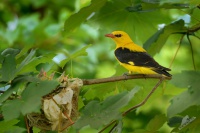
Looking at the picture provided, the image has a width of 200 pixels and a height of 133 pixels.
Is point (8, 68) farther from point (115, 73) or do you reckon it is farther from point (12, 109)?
point (115, 73)

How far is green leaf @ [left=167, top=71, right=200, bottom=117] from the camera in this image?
0.92 m

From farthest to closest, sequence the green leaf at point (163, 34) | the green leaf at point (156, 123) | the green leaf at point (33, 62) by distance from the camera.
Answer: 1. the green leaf at point (163, 34)
2. the green leaf at point (156, 123)
3. the green leaf at point (33, 62)

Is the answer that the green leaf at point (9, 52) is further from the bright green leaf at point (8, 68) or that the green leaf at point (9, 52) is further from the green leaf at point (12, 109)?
the green leaf at point (12, 109)

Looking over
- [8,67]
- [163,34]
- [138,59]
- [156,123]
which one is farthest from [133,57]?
[8,67]

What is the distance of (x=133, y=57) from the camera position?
144 centimetres

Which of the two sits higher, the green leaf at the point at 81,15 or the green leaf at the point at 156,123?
the green leaf at the point at 81,15

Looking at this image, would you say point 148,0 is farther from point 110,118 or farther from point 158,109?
point 158,109

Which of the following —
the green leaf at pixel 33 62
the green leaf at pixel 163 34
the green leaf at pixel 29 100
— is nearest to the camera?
the green leaf at pixel 29 100

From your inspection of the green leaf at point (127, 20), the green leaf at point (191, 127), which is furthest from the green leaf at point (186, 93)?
the green leaf at point (127, 20)

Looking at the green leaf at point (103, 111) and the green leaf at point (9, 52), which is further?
the green leaf at point (9, 52)

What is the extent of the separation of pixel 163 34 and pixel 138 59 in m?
0.13

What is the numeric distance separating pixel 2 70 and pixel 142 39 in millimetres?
618

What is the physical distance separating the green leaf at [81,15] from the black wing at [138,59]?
0.63 ft

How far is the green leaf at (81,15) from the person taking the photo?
124cm
